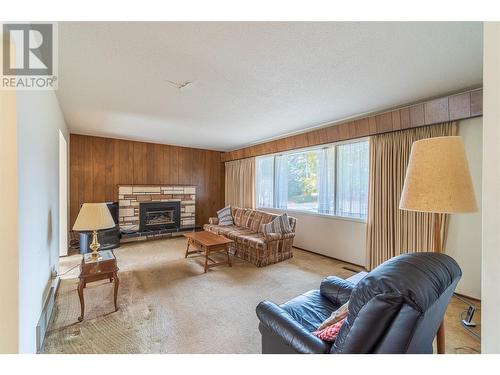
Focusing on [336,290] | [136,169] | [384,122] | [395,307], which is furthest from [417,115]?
[136,169]

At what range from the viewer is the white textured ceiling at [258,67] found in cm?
153

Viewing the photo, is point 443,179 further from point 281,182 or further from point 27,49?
point 281,182

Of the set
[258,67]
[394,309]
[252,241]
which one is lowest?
[252,241]

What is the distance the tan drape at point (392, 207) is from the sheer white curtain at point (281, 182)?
→ 2042 millimetres

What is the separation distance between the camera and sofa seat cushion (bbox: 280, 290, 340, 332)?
1.51 meters

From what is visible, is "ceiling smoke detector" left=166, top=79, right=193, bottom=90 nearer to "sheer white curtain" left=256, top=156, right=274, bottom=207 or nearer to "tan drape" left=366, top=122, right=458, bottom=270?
"tan drape" left=366, top=122, right=458, bottom=270

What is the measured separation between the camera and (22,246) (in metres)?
1.33

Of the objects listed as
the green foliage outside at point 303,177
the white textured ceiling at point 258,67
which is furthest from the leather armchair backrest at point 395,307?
the green foliage outside at point 303,177

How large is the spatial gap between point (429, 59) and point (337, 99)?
995mm

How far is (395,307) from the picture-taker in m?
0.83

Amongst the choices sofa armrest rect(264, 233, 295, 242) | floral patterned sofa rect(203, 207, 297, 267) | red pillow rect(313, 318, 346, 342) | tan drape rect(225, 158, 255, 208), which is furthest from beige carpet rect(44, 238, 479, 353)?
tan drape rect(225, 158, 255, 208)

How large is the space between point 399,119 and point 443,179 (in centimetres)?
219

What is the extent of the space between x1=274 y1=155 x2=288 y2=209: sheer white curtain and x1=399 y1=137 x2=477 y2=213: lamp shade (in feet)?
12.6
